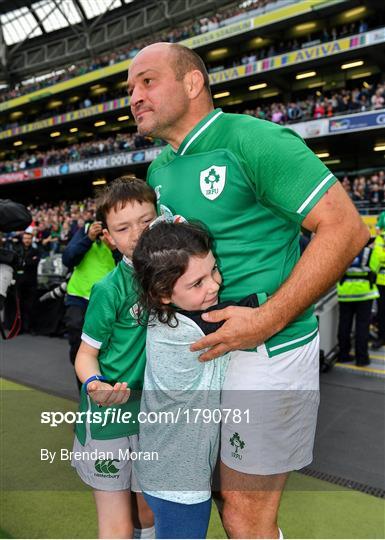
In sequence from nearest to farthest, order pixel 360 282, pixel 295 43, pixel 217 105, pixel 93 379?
pixel 93 379 < pixel 360 282 < pixel 295 43 < pixel 217 105

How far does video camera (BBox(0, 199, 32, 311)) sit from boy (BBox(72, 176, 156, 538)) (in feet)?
2.74

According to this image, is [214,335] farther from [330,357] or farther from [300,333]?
[330,357]

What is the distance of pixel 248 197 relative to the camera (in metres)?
1.30

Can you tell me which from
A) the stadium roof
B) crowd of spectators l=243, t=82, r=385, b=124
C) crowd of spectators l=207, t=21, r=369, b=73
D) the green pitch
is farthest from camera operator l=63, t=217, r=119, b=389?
the stadium roof

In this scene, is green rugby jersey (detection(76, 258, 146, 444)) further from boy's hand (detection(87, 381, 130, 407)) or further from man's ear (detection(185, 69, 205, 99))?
man's ear (detection(185, 69, 205, 99))

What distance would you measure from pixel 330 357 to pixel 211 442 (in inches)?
173

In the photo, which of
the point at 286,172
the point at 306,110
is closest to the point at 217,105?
→ the point at 306,110

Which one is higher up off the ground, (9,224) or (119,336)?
(9,224)

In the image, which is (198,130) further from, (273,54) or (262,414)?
(273,54)

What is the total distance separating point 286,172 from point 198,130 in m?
0.36

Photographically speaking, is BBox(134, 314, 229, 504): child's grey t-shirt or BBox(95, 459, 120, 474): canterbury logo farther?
BBox(95, 459, 120, 474): canterbury logo

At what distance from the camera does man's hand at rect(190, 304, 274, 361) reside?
3.88 ft

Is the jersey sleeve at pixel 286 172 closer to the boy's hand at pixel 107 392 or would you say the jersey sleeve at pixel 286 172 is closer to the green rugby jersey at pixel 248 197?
the green rugby jersey at pixel 248 197

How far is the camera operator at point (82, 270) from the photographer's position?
3.75m
